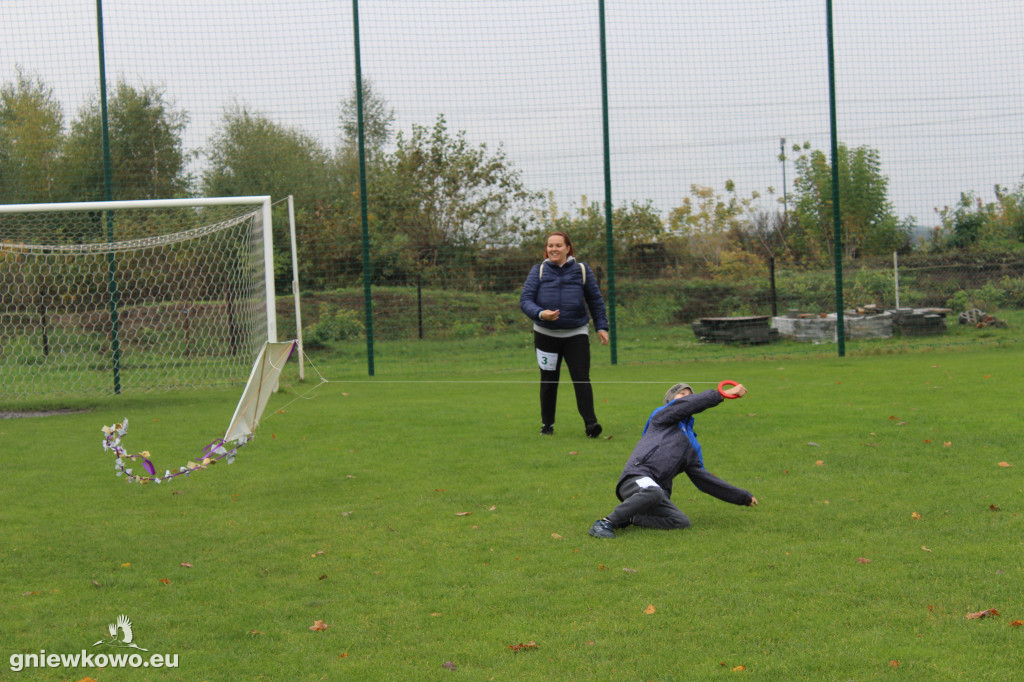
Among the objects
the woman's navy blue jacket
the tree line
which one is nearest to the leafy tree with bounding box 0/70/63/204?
the tree line

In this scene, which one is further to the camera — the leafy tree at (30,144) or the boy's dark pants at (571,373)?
the leafy tree at (30,144)

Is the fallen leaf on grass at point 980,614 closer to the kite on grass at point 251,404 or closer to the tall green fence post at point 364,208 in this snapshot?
the kite on grass at point 251,404

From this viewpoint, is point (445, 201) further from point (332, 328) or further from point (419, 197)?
point (332, 328)

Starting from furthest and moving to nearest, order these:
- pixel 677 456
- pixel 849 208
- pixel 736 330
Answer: pixel 736 330
pixel 849 208
pixel 677 456

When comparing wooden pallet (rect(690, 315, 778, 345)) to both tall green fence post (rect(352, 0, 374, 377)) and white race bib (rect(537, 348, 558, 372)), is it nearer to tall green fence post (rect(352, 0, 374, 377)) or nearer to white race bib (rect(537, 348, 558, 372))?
tall green fence post (rect(352, 0, 374, 377))

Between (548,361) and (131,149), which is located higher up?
(131,149)

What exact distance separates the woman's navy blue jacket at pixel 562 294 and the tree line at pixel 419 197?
231 inches

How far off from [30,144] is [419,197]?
5.39m

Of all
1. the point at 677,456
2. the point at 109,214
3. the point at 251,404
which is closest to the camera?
the point at 677,456

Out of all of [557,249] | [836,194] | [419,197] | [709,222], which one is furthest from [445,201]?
[557,249]

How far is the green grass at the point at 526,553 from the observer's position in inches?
131

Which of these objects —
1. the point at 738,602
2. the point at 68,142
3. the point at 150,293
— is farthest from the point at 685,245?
the point at 738,602

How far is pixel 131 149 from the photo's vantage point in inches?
521

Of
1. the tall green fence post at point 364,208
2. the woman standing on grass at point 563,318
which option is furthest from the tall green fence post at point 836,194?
the woman standing on grass at point 563,318
